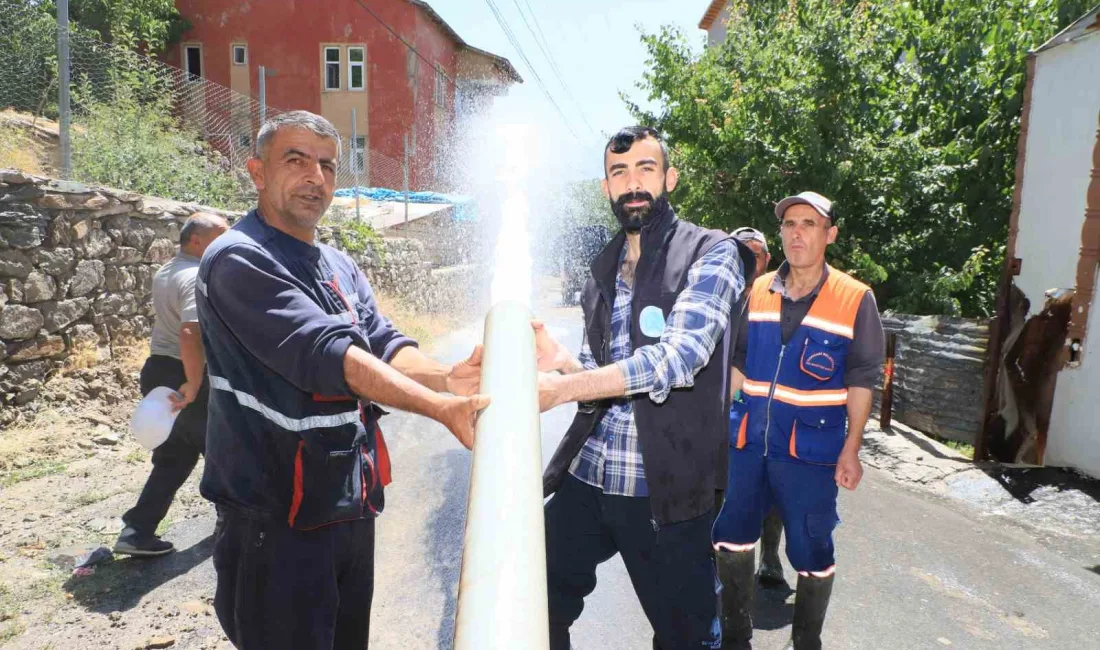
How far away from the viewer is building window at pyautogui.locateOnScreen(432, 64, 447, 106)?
31.7 metres

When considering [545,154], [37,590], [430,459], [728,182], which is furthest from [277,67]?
[37,590]

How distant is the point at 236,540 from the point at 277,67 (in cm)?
3039

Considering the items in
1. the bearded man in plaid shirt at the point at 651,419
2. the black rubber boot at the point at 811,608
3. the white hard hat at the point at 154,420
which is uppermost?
the bearded man in plaid shirt at the point at 651,419

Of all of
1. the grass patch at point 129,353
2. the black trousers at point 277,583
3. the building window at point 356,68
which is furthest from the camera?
the building window at point 356,68

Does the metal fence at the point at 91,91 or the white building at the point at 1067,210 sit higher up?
the metal fence at the point at 91,91

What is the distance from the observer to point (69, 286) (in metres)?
6.33

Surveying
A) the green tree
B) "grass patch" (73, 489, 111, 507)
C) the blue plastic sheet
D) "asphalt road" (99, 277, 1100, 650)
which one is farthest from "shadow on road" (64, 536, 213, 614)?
the blue plastic sheet

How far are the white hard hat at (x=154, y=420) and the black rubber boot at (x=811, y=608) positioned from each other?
3376mm

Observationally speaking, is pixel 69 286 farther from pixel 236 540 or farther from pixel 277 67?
pixel 277 67

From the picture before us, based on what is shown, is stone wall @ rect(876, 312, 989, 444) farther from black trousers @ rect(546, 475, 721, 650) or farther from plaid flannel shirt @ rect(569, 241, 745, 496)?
plaid flannel shirt @ rect(569, 241, 745, 496)

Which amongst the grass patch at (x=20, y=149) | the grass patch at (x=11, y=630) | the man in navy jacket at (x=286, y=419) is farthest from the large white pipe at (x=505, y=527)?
the grass patch at (x=20, y=149)

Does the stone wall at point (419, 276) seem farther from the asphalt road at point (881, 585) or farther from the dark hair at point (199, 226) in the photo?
the asphalt road at point (881, 585)

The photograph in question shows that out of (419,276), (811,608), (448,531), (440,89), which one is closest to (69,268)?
(448,531)

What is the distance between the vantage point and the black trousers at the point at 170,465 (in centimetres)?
415
